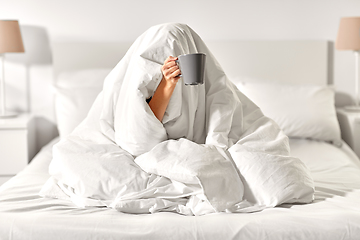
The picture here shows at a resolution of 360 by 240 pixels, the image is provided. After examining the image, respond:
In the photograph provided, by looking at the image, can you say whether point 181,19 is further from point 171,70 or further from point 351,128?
point 171,70

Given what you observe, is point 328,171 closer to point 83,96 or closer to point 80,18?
point 83,96

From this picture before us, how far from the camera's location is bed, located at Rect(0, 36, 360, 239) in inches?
46.4

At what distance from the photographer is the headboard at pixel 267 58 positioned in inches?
113

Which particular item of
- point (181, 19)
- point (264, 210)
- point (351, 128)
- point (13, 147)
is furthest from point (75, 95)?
point (351, 128)

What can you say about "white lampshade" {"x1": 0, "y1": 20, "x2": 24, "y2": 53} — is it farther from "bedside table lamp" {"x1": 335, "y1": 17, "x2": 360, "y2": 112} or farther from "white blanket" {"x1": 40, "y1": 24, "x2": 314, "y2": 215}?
"bedside table lamp" {"x1": 335, "y1": 17, "x2": 360, "y2": 112}

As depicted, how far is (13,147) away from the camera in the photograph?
249cm

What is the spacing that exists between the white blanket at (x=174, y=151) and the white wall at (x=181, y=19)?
1.25m

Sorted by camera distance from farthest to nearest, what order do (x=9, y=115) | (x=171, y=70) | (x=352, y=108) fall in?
(x=352, y=108) → (x=9, y=115) → (x=171, y=70)

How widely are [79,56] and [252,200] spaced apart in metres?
1.88

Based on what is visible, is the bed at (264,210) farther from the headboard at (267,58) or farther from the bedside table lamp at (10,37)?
the bedside table lamp at (10,37)

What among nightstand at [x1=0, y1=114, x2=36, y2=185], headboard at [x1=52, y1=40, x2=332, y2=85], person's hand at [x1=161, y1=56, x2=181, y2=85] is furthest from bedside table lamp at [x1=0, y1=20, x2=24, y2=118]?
person's hand at [x1=161, y1=56, x2=181, y2=85]

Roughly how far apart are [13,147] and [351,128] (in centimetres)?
204

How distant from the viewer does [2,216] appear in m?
1.26

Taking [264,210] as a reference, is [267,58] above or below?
above
